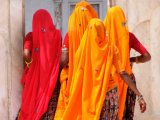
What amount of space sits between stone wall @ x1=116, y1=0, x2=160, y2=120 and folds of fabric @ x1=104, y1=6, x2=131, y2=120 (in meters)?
0.77

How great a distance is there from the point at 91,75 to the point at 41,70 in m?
0.75

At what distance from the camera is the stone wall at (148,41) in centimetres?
588

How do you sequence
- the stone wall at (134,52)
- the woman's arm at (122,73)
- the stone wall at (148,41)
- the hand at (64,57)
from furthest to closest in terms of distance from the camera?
the stone wall at (148,41)
the stone wall at (134,52)
the hand at (64,57)
the woman's arm at (122,73)

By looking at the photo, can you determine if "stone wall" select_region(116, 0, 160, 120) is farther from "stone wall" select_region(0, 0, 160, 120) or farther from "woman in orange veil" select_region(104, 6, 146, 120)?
"woman in orange veil" select_region(104, 6, 146, 120)

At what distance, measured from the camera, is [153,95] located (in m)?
→ 5.92

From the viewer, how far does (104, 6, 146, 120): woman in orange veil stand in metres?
5.00

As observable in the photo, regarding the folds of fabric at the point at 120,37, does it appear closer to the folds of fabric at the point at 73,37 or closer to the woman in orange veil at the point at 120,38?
the woman in orange veil at the point at 120,38

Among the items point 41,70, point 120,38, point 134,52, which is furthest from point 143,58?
point 41,70

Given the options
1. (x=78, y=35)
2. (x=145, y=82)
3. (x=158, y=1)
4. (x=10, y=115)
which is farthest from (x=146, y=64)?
(x=10, y=115)

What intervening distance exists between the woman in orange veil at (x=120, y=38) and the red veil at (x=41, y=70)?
566 millimetres

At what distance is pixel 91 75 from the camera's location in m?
4.71

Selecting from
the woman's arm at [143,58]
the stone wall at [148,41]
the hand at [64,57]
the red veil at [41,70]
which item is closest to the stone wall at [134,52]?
the stone wall at [148,41]

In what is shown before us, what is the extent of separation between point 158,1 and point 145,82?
35.5 inches

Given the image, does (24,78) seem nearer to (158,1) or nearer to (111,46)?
(111,46)
